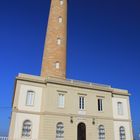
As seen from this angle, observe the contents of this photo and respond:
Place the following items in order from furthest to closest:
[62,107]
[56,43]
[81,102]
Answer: [56,43], [81,102], [62,107]

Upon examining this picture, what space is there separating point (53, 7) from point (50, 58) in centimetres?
945

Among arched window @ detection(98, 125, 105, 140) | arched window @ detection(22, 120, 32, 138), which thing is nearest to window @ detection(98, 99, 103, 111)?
arched window @ detection(98, 125, 105, 140)

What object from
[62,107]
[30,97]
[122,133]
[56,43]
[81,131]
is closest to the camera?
[30,97]

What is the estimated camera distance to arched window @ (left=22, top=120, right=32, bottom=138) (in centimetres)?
2016

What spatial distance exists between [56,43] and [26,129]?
13.0m

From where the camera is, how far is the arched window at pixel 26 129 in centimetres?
2016

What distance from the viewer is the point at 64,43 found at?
95.9 feet

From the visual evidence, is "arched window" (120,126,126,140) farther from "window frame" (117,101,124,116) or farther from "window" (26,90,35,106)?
"window" (26,90,35,106)

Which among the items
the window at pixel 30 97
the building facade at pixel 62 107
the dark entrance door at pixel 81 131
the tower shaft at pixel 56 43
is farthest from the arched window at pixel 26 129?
the tower shaft at pixel 56 43

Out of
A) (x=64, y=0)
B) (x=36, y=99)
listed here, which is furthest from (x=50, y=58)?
(x=64, y=0)

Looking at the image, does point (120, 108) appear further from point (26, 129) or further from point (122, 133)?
point (26, 129)

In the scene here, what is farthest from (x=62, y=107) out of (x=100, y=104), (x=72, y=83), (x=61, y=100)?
(x=100, y=104)

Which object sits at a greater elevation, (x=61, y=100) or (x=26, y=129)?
(x=61, y=100)

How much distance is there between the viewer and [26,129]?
2038 centimetres
